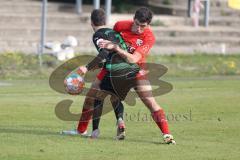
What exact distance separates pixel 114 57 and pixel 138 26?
0.61 metres

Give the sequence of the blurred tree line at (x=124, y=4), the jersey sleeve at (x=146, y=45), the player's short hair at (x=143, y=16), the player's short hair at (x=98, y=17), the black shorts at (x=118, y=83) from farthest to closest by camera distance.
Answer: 1. the blurred tree line at (x=124, y=4)
2. the black shorts at (x=118, y=83)
3. the player's short hair at (x=98, y=17)
4. the jersey sleeve at (x=146, y=45)
5. the player's short hair at (x=143, y=16)

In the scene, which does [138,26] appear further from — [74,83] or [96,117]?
[96,117]

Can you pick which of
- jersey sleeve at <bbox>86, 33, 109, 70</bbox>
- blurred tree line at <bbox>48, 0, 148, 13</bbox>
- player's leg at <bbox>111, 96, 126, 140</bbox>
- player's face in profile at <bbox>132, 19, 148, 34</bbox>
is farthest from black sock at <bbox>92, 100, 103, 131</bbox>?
blurred tree line at <bbox>48, 0, 148, 13</bbox>

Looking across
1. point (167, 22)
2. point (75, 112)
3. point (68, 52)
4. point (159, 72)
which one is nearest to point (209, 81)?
point (159, 72)

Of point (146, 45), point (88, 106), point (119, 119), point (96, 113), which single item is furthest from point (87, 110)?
point (146, 45)

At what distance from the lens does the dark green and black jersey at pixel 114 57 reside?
1184 centimetres

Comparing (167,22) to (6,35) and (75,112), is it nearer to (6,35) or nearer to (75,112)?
(6,35)

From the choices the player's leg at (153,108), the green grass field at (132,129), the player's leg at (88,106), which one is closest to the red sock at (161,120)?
the player's leg at (153,108)

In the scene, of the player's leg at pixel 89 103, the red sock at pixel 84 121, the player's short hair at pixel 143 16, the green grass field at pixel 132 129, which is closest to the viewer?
the green grass field at pixel 132 129

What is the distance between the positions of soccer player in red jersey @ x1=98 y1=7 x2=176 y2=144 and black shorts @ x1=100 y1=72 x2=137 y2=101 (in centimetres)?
11

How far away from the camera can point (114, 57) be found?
12023 millimetres

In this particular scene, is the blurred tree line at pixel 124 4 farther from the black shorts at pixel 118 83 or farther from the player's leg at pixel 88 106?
the black shorts at pixel 118 83

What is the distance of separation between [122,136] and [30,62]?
11587 millimetres

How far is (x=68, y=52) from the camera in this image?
24.1m
